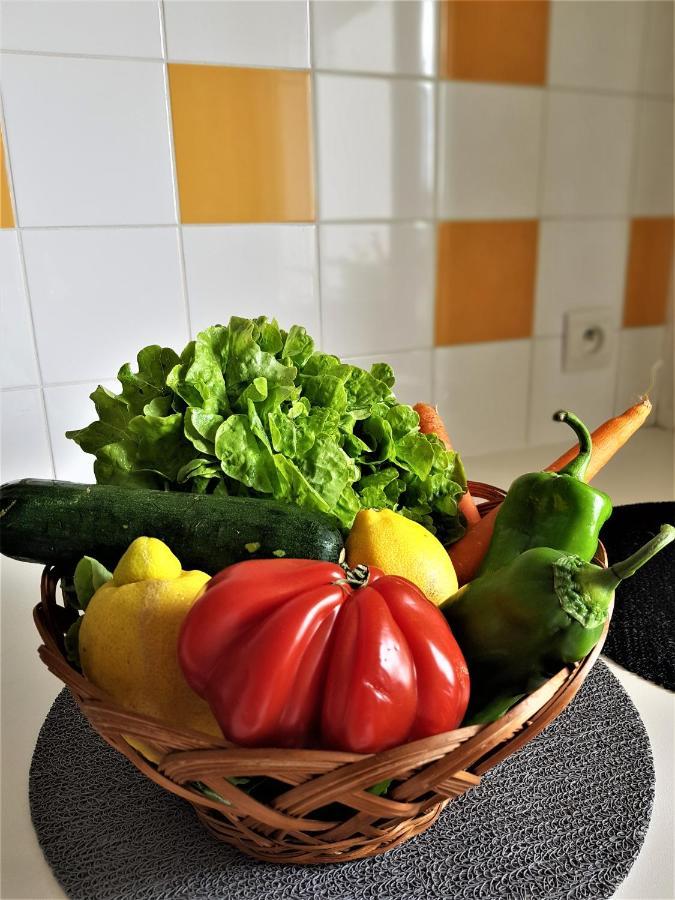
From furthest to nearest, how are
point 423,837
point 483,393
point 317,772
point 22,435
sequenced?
point 483,393 → point 22,435 → point 423,837 → point 317,772

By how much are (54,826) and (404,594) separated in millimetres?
316

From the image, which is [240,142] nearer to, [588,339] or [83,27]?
[83,27]

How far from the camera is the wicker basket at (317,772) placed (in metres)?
0.36

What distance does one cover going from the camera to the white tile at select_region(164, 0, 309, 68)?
0.93 m

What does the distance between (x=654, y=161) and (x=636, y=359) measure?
0.37m

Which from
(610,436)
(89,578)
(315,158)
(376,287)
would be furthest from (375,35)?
(89,578)

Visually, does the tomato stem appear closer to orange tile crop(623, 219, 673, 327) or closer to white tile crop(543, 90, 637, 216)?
white tile crop(543, 90, 637, 216)

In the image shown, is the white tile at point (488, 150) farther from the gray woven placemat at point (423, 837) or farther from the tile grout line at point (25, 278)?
the gray woven placemat at point (423, 837)

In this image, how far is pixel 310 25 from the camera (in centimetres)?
99

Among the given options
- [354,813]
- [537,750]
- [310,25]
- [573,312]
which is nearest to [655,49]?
[573,312]

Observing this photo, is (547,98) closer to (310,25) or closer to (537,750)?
(310,25)

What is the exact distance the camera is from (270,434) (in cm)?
61

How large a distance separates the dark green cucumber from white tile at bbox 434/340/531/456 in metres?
0.71

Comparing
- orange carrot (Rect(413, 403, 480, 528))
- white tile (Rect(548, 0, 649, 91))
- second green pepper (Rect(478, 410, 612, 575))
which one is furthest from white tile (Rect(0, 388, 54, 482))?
white tile (Rect(548, 0, 649, 91))
